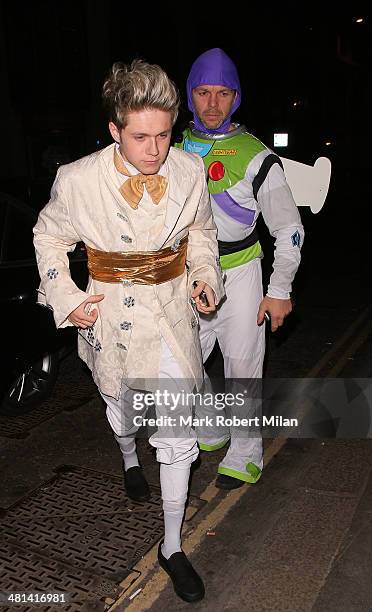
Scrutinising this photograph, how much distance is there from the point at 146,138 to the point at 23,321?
2.18 m

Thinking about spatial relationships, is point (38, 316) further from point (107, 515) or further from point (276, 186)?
point (276, 186)

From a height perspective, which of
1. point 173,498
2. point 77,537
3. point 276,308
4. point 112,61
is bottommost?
point 77,537

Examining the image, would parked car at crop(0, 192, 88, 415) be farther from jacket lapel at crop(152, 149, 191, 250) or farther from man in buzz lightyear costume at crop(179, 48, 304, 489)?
jacket lapel at crop(152, 149, 191, 250)

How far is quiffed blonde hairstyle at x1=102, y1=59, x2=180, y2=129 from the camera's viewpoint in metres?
2.43

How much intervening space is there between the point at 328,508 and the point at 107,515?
1210 mm

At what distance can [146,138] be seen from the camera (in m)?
2.51

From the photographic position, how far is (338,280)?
983 cm

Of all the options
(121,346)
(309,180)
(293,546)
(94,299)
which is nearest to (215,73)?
(309,180)

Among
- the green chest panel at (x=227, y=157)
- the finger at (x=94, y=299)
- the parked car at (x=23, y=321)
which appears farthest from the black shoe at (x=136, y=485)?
the green chest panel at (x=227, y=157)

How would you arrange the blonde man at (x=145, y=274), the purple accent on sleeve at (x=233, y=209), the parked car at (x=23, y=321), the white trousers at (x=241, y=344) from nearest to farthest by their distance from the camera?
the blonde man at (x=145, y=274)
the purple accent on sleeve at (x=233, y=209)
the white trousers at (x=241, y=344)
the parked car at (x=23, y=321)

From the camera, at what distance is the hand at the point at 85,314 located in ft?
8.98

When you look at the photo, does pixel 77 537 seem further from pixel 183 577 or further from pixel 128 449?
pixel 183 577

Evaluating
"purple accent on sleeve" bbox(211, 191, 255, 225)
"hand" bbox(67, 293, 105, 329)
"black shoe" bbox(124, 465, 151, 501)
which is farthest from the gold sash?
"black shoe" bbox(124, 465, 151, 501)

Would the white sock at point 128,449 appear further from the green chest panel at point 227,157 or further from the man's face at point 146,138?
the man's face at point 146,138
